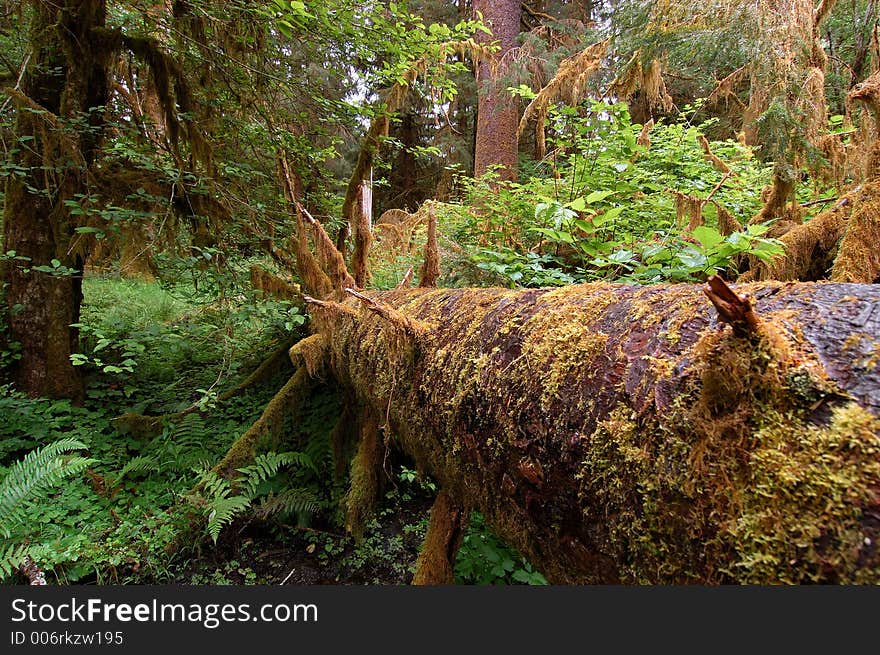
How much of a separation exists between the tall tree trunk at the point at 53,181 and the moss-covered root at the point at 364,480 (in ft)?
10.5

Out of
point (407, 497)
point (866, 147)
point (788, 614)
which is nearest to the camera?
point (788, 614)

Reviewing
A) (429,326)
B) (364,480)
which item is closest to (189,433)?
(364,480)

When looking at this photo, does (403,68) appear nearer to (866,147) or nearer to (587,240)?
(587,240)

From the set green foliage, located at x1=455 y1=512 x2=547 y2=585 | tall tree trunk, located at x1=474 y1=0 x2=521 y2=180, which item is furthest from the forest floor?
tall tree trunk, located at x1=474 y1=0 x2=521 y2=180

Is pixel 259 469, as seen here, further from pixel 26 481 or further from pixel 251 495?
pixel 26 481

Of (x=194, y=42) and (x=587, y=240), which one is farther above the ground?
(x=194, y=42)

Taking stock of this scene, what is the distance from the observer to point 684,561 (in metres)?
0.79

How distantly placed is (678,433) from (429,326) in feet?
4.22

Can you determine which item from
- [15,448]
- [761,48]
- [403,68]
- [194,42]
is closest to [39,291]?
[15,448]

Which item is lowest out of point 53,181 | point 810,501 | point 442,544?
point 442,544

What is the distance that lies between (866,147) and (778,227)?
68 centimetres

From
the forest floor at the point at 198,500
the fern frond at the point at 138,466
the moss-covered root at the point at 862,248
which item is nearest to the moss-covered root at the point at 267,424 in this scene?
the forest floor at the point at 198,500

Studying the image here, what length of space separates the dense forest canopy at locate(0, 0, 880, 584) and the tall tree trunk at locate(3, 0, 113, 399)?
0.03 meters

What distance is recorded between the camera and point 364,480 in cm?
316
